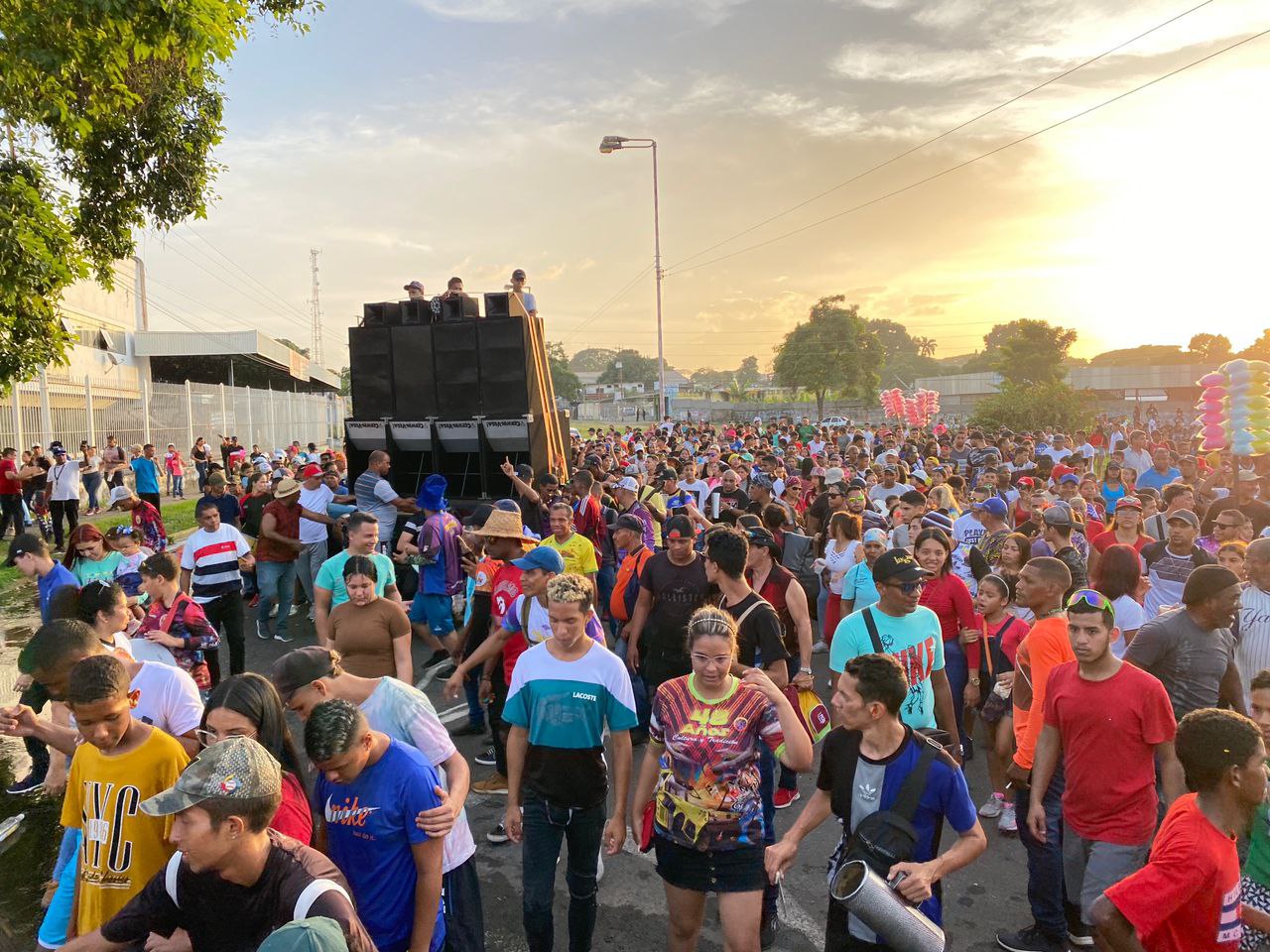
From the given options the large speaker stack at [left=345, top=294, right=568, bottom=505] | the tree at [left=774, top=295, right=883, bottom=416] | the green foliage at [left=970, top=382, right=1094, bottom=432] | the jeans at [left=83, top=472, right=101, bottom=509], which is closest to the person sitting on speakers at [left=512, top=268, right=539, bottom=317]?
the large speaker stack at [left=345, top=294, right=568, bottom=505]

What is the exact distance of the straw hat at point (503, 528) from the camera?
215 inches

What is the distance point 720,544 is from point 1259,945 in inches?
103

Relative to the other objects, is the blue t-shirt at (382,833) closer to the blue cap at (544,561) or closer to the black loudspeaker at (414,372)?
the blue cap at (544,561)

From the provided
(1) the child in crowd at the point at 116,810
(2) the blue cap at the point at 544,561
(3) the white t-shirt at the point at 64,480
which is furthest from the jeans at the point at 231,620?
(3) the white t-shirt at the point at 64,480

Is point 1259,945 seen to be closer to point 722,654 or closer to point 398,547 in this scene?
point 722,654

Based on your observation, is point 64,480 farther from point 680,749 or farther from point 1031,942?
point 1031,942

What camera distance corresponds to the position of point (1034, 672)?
4.04 meters

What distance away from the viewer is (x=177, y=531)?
17.1m

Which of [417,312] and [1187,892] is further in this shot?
[417,312]

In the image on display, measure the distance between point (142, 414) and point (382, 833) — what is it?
26.9 m

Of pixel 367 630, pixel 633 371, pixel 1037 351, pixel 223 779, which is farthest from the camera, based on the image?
pixel 633 371

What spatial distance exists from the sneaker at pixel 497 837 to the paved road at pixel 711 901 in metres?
0.03

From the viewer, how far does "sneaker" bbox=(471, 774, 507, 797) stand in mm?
5508

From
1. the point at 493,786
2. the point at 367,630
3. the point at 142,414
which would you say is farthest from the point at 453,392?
the point at 142,414
